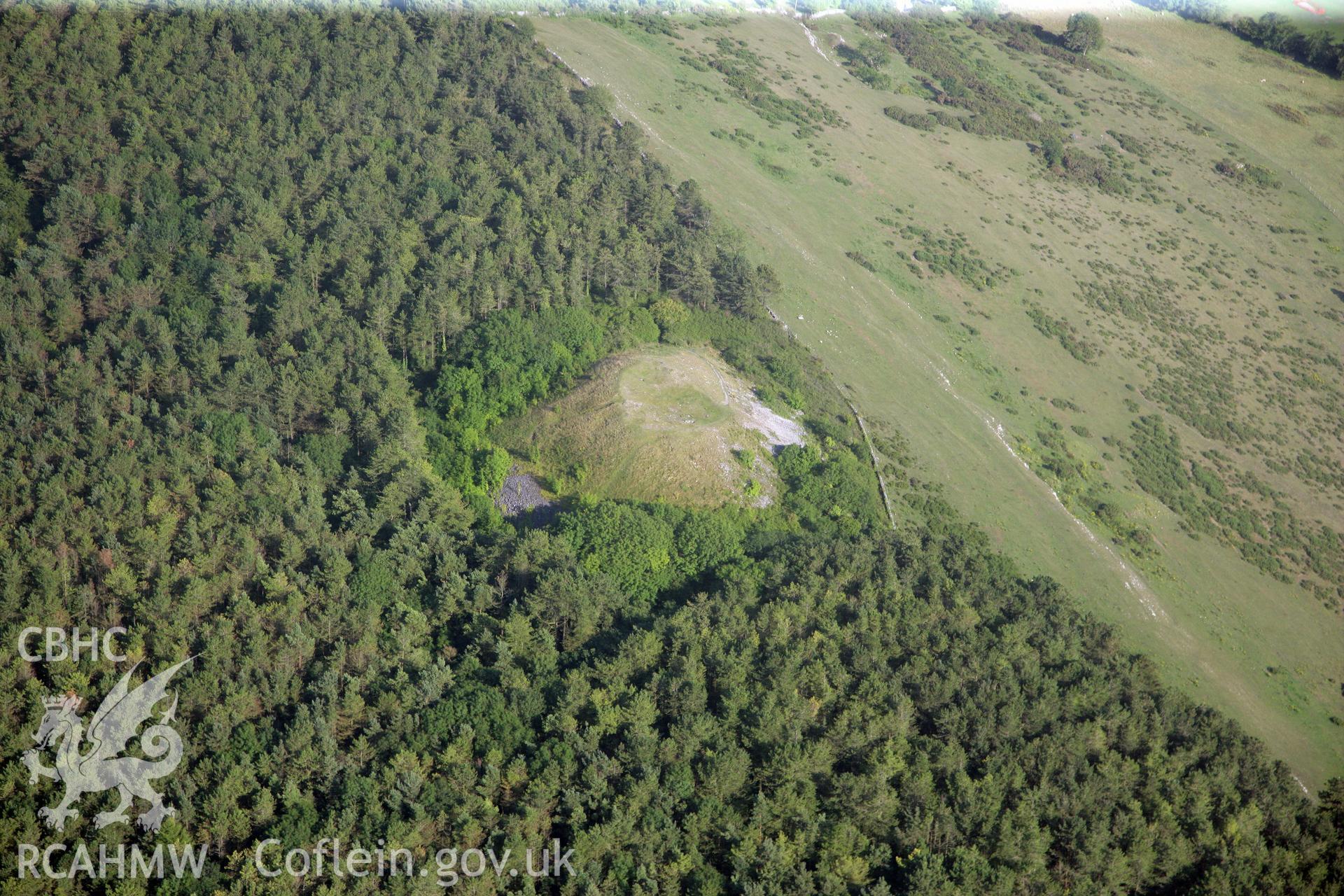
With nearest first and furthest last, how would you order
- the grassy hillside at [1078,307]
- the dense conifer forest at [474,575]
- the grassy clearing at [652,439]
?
1. the dense conifer forest at [474,575]
2. the grassy clearing at [652,439]
3. the grassy hillside at [1078,307]

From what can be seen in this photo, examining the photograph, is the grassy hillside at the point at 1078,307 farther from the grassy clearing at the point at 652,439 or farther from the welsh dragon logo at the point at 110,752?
the welsh dragon logo at the point at 110,752

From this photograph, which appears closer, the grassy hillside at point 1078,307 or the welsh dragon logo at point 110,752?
the welsh dragon logo at point 110,752

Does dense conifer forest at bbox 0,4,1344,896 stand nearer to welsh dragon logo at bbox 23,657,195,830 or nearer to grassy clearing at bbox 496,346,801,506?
welsh dragon logo at bbox 23,657,195,830

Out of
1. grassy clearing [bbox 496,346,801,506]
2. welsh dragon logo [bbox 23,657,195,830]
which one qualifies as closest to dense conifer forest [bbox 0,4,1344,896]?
welsh dragon logo [bbox 23,657,195,830]

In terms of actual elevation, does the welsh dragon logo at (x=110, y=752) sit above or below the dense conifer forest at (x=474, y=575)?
below

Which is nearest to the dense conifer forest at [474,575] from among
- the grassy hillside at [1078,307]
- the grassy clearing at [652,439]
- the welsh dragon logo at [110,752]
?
the welsh dragon logo at [110,752]

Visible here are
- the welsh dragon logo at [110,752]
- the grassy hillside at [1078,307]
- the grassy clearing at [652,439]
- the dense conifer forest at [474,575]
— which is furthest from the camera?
the grassy hillside at [1078,307]

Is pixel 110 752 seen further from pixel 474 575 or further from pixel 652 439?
pixel 652 439
